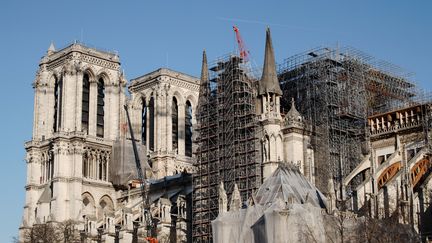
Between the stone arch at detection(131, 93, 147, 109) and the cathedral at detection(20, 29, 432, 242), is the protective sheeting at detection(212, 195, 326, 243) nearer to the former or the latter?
the cathedral at detection(20, 29, 432, 242)

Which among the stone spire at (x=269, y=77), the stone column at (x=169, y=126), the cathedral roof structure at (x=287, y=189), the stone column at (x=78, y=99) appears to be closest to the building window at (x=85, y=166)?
the stone column at (x=78, y=99)

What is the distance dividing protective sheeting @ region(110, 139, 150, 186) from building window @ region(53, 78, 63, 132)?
5522 mm

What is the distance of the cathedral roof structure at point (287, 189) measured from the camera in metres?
48.9

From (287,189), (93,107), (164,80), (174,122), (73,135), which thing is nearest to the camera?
(287,189)

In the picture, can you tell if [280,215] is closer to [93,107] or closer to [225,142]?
[225,142]

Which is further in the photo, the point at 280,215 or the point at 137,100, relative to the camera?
the point at 137,100

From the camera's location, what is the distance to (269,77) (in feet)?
189

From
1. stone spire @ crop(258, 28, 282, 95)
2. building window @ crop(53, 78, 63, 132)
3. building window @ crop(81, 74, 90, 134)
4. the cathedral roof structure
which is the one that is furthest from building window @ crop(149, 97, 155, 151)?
the cathedral roof structure

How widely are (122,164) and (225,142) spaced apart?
70.3 feet

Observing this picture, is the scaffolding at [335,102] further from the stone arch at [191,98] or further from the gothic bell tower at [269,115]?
the stone arch at [191,98]

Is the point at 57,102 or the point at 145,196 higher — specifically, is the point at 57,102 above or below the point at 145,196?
above

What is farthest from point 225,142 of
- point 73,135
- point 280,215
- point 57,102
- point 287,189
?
point 57,102

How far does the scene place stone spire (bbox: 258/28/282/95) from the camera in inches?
2250

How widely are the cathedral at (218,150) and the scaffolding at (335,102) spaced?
0.32 feet
